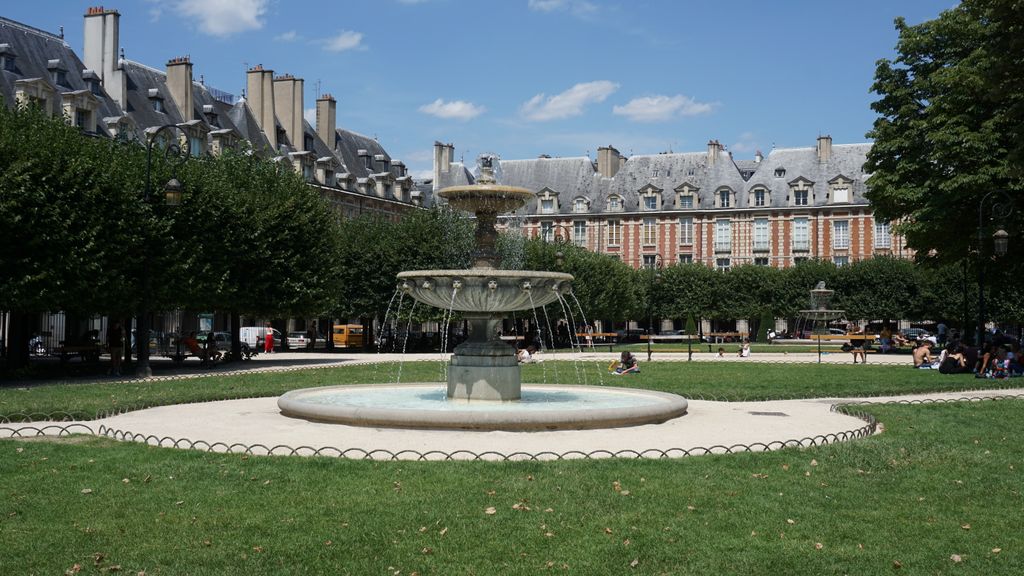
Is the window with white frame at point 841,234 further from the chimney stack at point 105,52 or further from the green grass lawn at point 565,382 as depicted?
the chimney stack at point 105,52

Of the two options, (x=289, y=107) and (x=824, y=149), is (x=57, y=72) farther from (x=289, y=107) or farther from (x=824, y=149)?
(x=824, y=149)

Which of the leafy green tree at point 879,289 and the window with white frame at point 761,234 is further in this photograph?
the window with white frame at point 761,234

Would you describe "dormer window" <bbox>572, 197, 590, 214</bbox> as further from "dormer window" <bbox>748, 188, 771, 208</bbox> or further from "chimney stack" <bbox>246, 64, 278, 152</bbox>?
"chimney stack" <bbox>246, 64, 278, 152</bbox>

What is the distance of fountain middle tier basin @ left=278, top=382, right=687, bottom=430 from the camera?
11.9 m

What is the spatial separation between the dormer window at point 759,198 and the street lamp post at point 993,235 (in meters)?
46.6

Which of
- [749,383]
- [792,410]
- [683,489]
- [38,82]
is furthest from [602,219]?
[683,489]

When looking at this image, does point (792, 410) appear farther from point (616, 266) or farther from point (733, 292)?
point (733, 292)

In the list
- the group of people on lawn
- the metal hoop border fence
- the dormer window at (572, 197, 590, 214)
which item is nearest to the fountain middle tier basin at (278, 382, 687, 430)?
the metal hoop border fence

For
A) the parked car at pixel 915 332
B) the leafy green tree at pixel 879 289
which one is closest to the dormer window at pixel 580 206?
the leafy green tree at pixel 879 289

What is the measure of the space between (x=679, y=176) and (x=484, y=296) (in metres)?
67.5

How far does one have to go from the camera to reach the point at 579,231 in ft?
265

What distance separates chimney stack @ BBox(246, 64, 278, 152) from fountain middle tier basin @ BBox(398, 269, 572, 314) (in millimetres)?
45667

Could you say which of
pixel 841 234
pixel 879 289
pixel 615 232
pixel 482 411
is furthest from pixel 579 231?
pixel 482 411

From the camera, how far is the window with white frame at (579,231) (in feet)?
265
